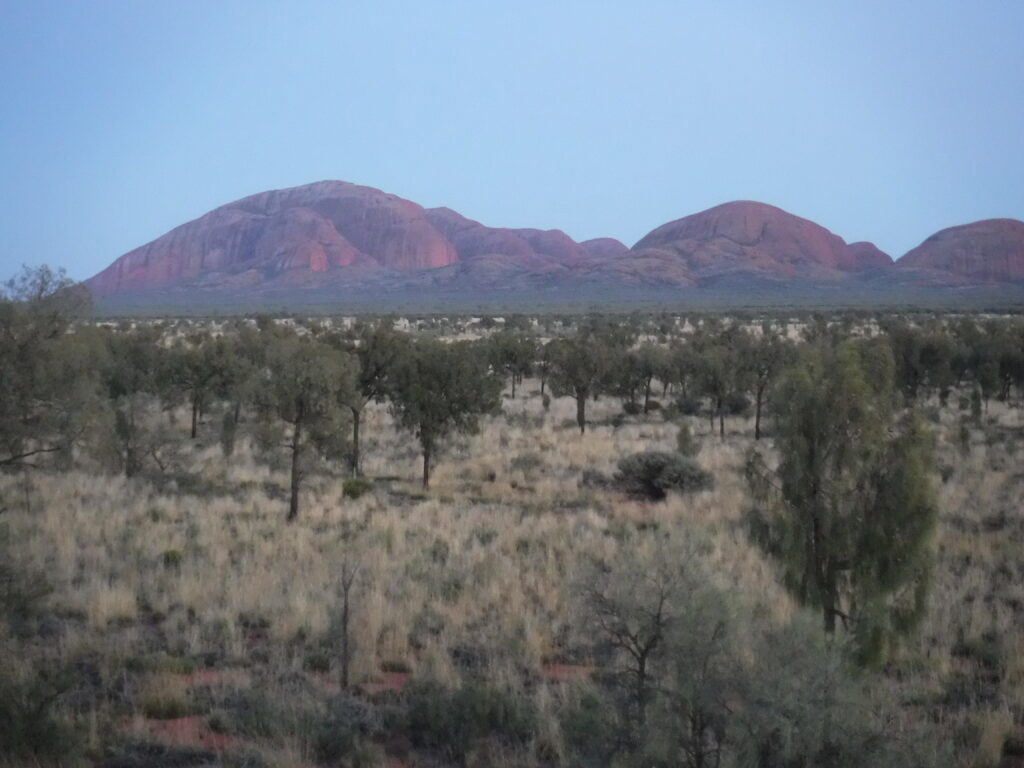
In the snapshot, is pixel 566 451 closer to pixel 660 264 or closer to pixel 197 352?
pixel 197 352

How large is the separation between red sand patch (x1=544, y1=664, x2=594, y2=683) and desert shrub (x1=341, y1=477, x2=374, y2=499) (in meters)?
10.8

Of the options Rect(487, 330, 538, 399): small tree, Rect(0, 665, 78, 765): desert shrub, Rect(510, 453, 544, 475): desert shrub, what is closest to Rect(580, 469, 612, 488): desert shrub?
Rect(510, 453, 544, 475): desert shrub

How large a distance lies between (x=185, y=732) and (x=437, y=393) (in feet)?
49.9

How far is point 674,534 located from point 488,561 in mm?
6751

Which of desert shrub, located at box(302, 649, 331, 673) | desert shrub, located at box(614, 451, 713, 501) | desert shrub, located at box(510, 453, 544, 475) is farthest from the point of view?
desert shrub, located at box(510, 453, 544, 475)

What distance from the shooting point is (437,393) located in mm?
23141

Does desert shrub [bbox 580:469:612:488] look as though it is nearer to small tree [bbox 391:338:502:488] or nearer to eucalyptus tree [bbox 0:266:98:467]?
small tree [bbox 391:338:502:488]

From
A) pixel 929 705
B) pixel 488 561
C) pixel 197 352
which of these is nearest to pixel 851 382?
pixel 929 705

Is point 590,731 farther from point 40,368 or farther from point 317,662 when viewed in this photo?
point 40,368

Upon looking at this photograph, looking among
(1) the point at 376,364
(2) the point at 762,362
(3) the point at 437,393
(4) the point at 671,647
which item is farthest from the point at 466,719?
(2) the point at 762,362

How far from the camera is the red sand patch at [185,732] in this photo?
312 inches

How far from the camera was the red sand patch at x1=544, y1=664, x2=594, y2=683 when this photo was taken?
9922mm

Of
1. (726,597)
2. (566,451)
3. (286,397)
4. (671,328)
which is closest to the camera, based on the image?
(726,597)

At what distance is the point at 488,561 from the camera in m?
14.6
